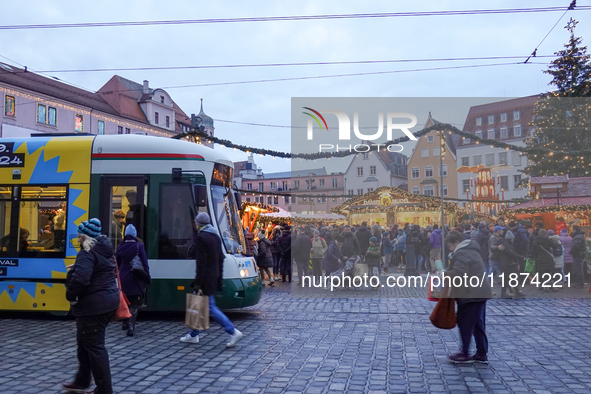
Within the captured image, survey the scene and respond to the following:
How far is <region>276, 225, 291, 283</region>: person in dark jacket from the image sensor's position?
690 inches

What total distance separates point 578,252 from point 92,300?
47.2 feet

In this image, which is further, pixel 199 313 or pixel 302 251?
pixel 302 251

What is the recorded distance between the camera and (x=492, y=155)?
581 inches

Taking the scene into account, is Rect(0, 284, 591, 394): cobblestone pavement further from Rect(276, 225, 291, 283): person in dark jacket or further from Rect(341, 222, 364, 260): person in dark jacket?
Rect(276, 225, 291, 283): person in dark jacket

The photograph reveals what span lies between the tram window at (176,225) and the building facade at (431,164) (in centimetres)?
558

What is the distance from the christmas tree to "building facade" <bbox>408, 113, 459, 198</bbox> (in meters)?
13.0

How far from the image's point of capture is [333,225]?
18.9 m

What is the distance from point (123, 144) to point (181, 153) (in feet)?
3.53

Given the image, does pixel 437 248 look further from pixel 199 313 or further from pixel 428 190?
pixel 199 313

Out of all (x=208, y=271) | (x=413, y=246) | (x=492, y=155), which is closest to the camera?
(x=208, y=271)

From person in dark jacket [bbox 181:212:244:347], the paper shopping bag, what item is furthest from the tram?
the paper shopping bag

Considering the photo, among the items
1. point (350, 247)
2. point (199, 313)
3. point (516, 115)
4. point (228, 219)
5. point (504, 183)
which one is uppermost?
point (516, 115)

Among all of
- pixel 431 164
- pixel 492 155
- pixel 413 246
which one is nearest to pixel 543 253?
pixel 492 155

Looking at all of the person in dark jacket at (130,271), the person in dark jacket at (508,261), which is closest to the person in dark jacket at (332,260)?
the person in dark jacket at (508,261)
